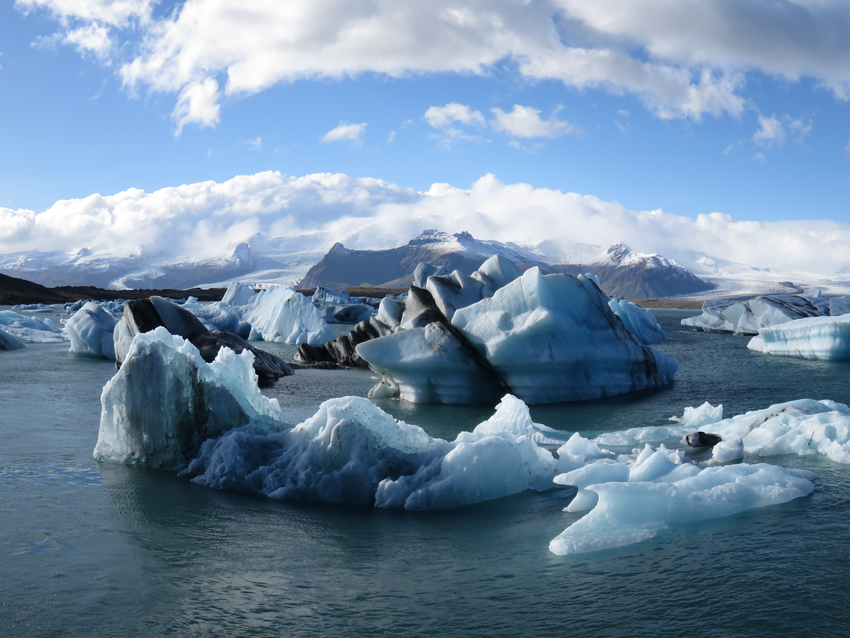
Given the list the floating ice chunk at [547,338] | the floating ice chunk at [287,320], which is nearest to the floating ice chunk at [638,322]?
the floating ice chunk at [287,320]

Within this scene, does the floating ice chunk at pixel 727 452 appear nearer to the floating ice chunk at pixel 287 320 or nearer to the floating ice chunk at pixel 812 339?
the floating ice chunk at pixel 812 339

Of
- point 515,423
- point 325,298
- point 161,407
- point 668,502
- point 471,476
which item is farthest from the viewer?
point 325,298

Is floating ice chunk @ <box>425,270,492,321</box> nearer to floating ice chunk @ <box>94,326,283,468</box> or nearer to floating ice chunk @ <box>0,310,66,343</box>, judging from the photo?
floating ice chunk @ <box>94,326,283,468</box>

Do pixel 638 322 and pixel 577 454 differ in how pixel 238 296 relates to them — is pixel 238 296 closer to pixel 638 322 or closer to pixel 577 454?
pixel 638 322

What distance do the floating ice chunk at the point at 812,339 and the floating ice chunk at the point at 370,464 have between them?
1597cm

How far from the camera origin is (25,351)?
846 inches

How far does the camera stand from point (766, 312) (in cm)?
2912

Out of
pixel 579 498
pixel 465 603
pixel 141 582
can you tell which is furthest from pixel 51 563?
pixel 579 498

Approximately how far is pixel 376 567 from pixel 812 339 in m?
19.3

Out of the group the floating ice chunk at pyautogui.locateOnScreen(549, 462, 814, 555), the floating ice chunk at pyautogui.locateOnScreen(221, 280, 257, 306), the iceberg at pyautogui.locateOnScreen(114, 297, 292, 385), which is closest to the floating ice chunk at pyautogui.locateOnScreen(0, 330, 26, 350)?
the iceberg at pyautogui.locateOnScreen(114, 297, 292, 385)

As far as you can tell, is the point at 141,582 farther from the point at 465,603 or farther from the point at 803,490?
the point at 803,490

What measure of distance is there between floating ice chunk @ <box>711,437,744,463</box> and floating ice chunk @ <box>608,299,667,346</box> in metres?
16.4

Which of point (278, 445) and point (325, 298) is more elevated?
point (325, 298)

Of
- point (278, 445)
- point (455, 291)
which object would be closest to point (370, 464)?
point (278, 445)
